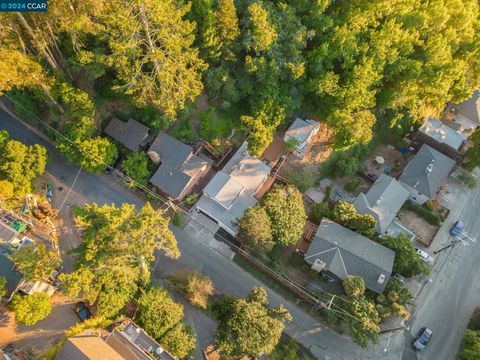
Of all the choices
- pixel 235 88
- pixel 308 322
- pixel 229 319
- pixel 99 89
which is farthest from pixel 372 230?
pixel 99 89

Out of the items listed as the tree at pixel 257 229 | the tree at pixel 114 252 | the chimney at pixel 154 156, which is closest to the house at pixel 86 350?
the tree at pixel 114 252

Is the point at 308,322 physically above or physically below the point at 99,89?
below

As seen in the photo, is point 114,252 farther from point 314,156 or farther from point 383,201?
point 383,201

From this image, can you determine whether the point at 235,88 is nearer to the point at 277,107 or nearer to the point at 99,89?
the point at 277,107

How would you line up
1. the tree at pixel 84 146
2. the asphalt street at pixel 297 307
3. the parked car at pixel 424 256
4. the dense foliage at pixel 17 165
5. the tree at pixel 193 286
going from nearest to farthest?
the tree at pixel 193 286
the dense foliage at pixel 17 165
the tree at pixel 84 146
the asphalt street at pixel 297 307
the parked car at pixel 424 256

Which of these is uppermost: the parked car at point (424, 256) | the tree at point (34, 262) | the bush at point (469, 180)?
the bush at point (469, 180)

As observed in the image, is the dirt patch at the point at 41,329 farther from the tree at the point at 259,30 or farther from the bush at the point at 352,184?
the bush at the point at 352,184
